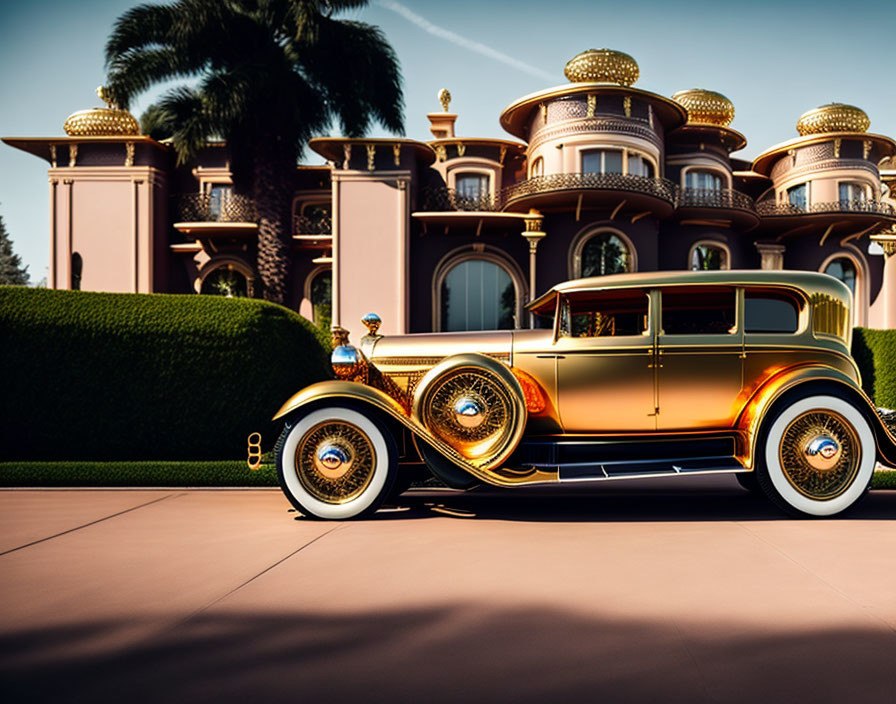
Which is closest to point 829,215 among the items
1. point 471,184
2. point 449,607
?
point 471,184

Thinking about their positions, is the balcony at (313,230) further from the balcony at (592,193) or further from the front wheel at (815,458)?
the front wheel at (815,458)

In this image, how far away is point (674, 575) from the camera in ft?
10.7

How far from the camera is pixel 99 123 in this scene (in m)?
20.6

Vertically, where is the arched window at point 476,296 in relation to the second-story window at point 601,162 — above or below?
below

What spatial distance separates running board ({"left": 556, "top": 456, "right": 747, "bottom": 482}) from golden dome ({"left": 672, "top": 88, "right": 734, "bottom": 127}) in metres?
21.4

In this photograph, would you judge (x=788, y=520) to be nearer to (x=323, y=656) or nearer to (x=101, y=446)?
(x=323, y=656)

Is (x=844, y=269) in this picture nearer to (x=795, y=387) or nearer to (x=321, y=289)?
(x=321, y=289)

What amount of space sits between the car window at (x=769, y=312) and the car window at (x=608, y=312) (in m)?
0.87

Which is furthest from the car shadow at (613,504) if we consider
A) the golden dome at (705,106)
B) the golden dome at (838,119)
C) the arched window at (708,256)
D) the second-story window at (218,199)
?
the golden dome at (838,119)

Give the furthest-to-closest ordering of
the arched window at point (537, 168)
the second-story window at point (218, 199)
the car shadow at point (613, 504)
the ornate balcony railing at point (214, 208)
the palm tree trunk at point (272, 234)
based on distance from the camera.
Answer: the second-story window at point (218, 199), the ornate balcony railing at point (214, 208), the arched window at point (537, 168), the palm tree trunk at point (272, 234), the car shadow at point (613, 504)

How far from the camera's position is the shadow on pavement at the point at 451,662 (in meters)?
2.05

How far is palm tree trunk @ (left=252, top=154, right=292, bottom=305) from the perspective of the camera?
1800 centimetres

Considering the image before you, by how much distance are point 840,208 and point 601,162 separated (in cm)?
904

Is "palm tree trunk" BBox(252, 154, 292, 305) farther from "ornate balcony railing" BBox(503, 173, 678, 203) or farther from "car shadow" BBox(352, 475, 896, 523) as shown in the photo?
"car shadow" BBox(352, 475, 896, 523)
